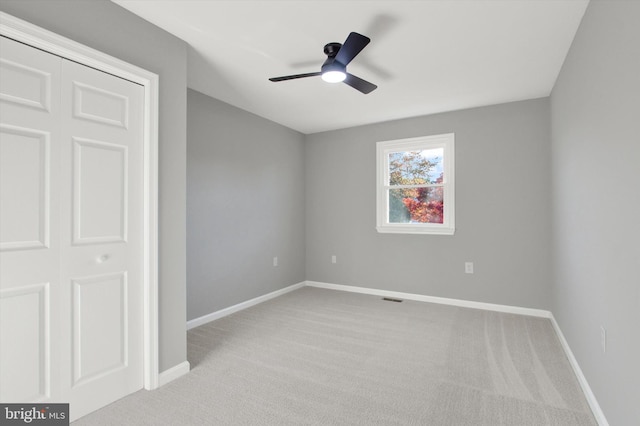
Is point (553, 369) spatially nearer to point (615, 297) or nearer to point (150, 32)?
point (615, 297)

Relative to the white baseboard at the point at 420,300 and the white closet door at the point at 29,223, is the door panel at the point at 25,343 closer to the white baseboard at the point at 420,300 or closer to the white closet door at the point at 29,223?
the white closet door at the point at 29,223

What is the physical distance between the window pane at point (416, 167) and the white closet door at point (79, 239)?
3.36 m

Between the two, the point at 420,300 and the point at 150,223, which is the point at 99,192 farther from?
the point at 420,300

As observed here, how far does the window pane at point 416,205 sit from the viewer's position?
170 inches

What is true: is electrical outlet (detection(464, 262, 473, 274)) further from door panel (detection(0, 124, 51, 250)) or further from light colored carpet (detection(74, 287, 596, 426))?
door panel (detection(0, 124, 51, 250))

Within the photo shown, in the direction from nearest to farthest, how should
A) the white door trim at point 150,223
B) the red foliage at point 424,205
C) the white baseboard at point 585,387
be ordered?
the white baseboard at point 585,387 < the white door trim at point 150,223 < the red foliage at point 424,205

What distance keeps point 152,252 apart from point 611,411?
9.15ft

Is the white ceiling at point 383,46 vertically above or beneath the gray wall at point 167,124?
above

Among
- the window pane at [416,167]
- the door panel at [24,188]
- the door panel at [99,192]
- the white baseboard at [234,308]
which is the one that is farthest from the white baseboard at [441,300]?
the door panel at [24,188]

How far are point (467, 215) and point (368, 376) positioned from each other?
2.60 m

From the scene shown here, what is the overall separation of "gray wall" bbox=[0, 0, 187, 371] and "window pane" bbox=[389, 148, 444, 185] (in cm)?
303

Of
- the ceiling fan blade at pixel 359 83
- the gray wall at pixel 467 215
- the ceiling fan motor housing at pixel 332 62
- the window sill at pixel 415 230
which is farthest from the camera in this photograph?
the window sill at pixel 415 230

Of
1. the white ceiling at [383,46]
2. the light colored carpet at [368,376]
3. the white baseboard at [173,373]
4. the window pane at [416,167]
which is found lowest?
the light colored carpet at [368,376]

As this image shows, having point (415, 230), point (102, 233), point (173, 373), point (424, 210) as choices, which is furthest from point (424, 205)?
point (102, 233)
